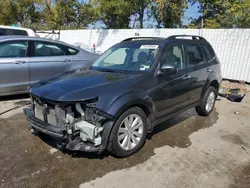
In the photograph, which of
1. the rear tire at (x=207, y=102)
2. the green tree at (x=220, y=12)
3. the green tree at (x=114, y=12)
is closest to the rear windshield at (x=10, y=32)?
the rear tire at (x=207, y=102)

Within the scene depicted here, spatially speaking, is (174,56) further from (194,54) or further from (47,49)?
(47,49)

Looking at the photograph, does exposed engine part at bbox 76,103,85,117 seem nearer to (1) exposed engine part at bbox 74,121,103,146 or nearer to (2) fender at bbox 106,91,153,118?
(1) exposed engine part at bbox 74,121,103,146

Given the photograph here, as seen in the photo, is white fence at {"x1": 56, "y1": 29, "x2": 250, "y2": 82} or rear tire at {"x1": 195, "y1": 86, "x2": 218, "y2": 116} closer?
rear tire at {"x1": 195, "y1": 86, "x2": 218, "y2": 116}

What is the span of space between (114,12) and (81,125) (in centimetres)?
1538

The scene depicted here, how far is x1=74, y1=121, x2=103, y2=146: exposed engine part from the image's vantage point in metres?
2.73

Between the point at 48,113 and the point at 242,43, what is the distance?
758 centimetres

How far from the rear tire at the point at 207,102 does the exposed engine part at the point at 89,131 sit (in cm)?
282

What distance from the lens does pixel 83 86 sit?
2.99 metres

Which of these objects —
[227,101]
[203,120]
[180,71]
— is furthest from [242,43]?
[180,71]

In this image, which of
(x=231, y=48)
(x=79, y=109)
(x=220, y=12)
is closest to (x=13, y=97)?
(x=79, y=109)

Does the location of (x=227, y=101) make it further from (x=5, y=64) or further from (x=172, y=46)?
(x=5, y=64)

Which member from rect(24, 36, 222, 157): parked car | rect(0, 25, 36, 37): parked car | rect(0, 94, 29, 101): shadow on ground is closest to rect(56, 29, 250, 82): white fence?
rect(24, 36, 222, 157): parked car

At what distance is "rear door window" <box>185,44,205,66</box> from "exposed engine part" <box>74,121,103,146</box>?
237cm

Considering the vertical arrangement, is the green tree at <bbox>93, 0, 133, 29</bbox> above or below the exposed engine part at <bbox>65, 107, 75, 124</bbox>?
above
